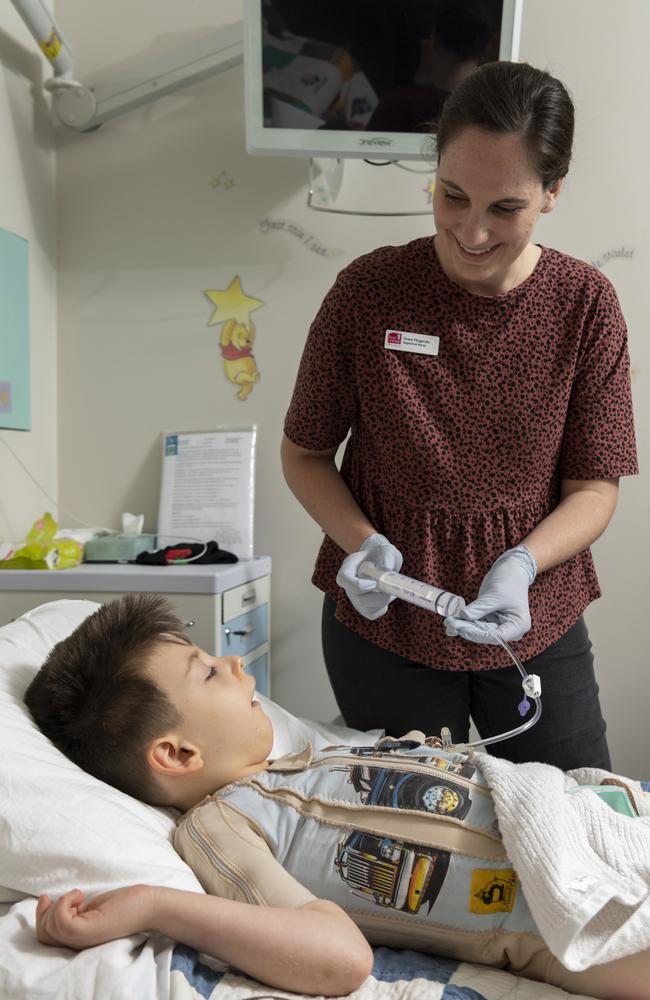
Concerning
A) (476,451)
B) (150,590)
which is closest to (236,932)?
(476,451)

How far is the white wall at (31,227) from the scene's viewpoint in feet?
8.18

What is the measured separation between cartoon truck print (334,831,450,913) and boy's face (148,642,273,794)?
0.71 feet

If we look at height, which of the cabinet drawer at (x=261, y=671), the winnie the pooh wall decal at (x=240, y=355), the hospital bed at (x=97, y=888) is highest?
the winnie the pooh wall decal at (x=240, y=355)

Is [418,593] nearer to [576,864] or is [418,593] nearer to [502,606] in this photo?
[502,606]

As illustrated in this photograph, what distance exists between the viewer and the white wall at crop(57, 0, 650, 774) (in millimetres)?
2549

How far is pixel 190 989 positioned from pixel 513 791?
41 cm

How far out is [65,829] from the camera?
1.06 m

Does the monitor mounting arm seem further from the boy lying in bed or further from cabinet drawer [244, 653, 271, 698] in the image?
the boy lying in bed

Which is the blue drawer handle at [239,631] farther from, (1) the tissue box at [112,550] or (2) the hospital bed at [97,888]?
(2) the hospital bed at [97,888]

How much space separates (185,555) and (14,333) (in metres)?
0.74

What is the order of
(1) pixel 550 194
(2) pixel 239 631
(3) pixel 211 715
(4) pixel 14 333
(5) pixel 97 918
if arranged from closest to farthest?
(5) pixel 97 918, (3) pixel 211 715, (1) pixel 550 194, (2) pixel 239 631, (4) pixel 14 333

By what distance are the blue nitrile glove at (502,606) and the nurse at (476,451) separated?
6cm

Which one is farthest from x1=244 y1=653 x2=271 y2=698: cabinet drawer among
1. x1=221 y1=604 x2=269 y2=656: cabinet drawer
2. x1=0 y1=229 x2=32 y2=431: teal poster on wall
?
x1=0 y1=229 x2=32 y2=431: teal poster on wall

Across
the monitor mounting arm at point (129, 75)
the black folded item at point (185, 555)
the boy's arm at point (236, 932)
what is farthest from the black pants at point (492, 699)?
the monitor mounting arm at point (129, 75)
